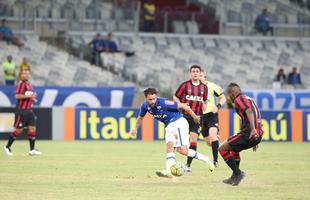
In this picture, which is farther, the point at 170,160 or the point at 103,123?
the point at 103,123

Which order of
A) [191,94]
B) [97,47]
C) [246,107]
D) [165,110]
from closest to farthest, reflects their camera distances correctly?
[246,107]
[165,110]
[191,94]
[97,47]

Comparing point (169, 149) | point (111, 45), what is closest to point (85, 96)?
point (111, 45)

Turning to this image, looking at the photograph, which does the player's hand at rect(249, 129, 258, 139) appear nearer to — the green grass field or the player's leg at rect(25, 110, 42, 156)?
the green grass field

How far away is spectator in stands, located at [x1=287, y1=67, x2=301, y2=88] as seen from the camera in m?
38.1

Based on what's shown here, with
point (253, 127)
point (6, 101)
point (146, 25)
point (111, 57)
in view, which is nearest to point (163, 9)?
point (146, 25)

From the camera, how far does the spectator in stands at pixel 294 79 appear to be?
1501 inches

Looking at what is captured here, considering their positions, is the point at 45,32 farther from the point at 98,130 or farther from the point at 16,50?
the point at 98,130

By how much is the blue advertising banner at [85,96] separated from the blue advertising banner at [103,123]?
2.49 m

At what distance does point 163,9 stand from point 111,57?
3.57 metres

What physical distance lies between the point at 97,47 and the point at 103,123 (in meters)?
6.14

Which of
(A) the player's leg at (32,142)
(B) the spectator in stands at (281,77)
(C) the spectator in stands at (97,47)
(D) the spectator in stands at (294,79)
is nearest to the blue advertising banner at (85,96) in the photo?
(C) the spectator in stands at (97,47)

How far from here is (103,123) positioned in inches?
1246

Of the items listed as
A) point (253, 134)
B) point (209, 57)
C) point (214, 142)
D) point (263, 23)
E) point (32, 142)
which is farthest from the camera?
point (263, 23)

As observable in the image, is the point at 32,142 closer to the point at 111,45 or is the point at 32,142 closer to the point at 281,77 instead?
the point at 111,45
